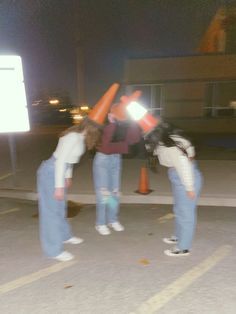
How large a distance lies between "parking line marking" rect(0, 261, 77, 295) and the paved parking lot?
10 mm

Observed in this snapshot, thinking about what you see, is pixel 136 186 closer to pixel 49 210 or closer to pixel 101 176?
pixel 101 176

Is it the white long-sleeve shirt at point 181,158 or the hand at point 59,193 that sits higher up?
the white long-sleeve shirt at point 181,158

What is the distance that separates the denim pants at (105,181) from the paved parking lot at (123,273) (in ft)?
1.24

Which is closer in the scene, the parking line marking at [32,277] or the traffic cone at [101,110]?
the parking line marking at [32,277]

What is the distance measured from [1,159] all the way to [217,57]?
1281 centimetres

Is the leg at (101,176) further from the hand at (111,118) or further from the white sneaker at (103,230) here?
the hand at (111,118)

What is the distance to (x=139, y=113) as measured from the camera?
371 centimetres

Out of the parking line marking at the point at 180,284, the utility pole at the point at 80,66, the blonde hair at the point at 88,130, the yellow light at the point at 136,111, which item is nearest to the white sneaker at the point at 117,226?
the parking line marking at the point at 180,284

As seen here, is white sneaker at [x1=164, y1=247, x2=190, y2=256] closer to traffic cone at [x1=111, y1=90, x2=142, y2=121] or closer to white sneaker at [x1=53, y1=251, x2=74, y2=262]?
white sneaker at [x1=53, y1=251, x2=74, y2=262]

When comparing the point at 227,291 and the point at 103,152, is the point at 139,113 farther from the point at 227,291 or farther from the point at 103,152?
the point at 227,291

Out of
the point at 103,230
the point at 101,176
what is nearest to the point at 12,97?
the point at 101,176

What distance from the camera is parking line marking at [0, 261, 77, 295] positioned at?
11.6 ft

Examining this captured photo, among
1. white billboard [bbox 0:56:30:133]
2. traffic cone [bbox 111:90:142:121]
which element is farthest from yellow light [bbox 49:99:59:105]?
traffic cone [bbox 111:90:142:121]

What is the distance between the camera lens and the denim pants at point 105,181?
15.3 feet
